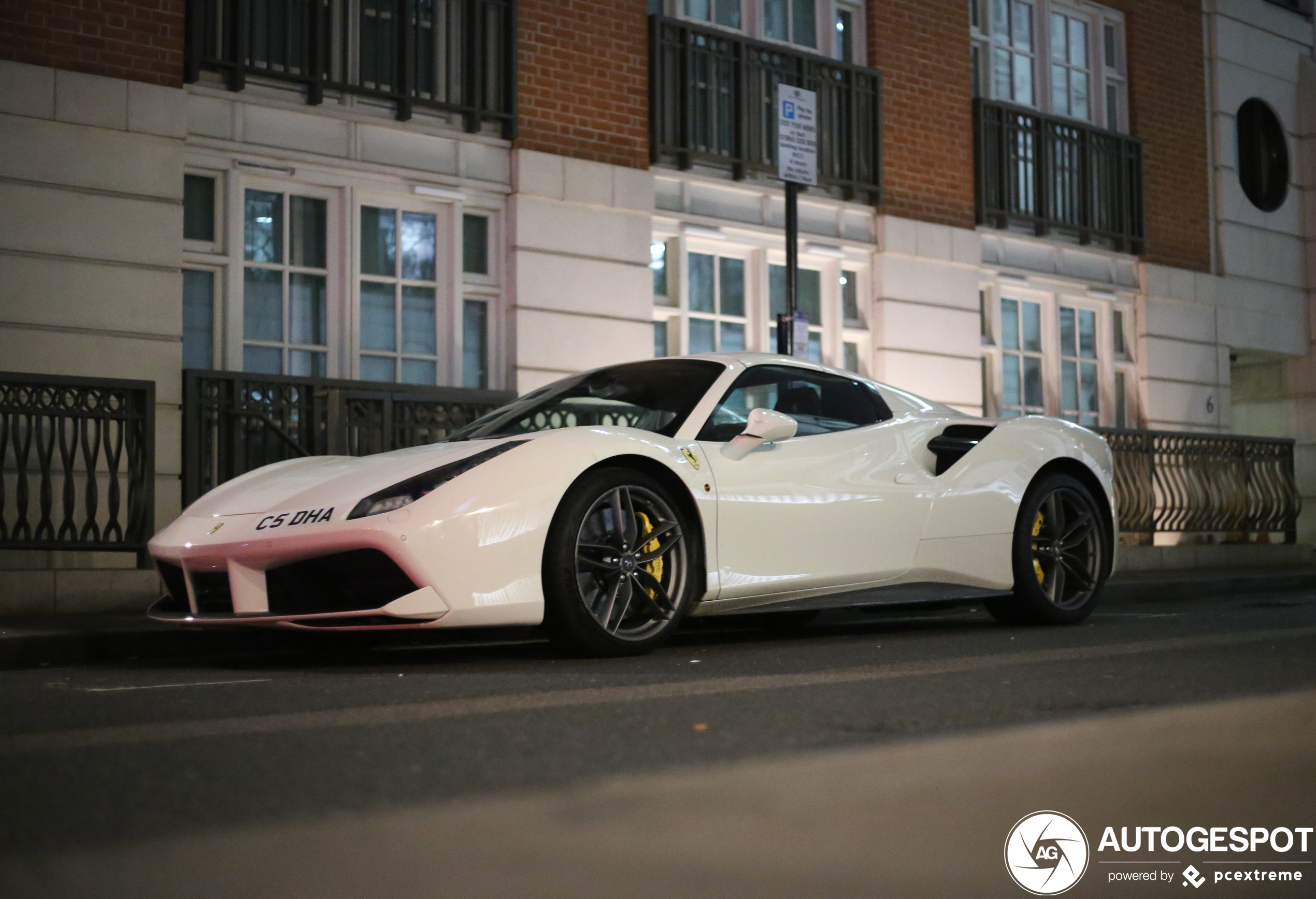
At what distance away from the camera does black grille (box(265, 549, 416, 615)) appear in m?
5.04

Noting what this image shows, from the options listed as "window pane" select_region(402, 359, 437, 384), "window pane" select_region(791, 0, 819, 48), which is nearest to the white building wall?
"window pane" select_region(402, 359, 437, 384)

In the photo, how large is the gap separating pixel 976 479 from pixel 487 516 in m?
2.92

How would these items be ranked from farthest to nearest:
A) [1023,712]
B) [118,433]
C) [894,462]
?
[118,433] < [894,462] < [1023,712]

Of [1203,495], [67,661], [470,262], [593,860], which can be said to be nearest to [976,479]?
[67,661]

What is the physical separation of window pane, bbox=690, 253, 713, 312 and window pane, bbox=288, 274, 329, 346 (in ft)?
11.8

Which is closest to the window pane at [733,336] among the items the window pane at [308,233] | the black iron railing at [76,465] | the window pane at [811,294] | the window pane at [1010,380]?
the window pane at [811,294]

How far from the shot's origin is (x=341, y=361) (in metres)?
10.8

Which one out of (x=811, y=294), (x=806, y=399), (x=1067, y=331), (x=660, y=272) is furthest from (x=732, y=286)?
(x=806, y=399)

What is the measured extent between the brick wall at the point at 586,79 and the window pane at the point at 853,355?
117 inches

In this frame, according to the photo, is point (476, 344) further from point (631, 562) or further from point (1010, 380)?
point (1010, 380)

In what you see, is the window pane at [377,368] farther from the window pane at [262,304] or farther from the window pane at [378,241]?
the window pane at [262,304]

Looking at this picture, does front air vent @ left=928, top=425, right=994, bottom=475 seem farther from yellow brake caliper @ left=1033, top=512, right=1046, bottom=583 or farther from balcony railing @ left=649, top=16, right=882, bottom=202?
balcony railing @ left=649, top=16, right=882, bottom=202

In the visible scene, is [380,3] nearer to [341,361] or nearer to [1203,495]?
[341,361]

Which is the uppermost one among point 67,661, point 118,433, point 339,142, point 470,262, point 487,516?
point 339,142
